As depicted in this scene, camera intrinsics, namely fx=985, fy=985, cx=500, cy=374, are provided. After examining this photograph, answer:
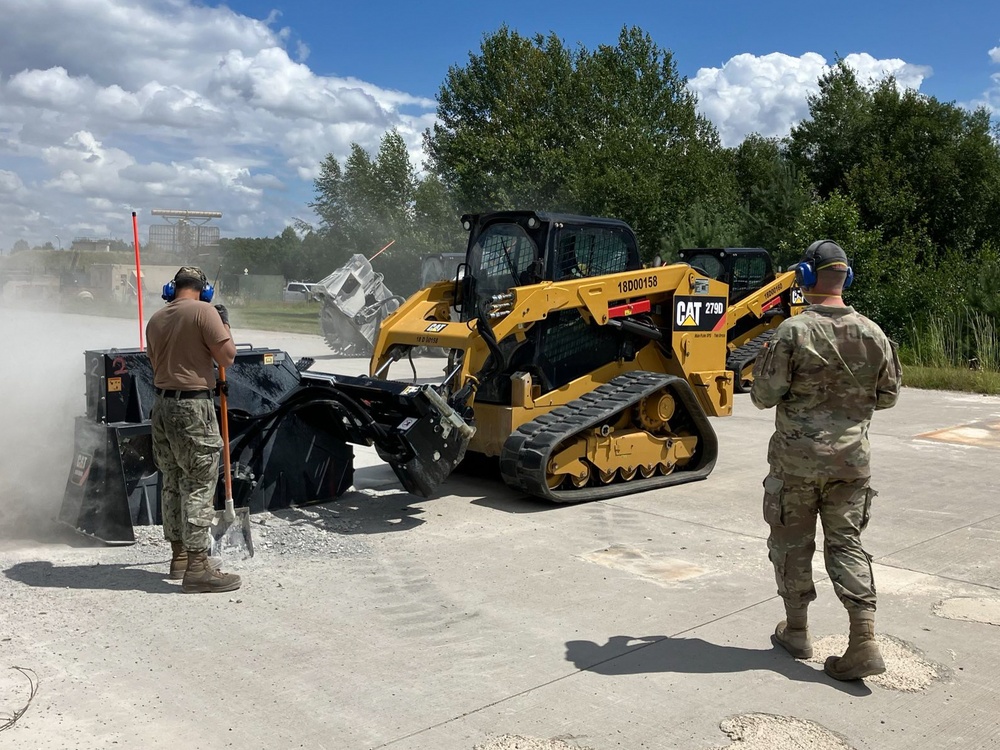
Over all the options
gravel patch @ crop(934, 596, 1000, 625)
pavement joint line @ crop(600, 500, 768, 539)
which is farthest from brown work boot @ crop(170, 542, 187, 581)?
gravel patch @ crop(934, 596, 1000, 625)

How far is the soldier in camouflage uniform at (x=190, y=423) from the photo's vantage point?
18.9 ft

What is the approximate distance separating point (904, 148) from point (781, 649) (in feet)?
98.3

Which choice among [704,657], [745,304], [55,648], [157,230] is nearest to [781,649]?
[704,657]

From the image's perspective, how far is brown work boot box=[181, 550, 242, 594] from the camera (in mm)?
5691

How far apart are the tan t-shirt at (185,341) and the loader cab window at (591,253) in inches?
140

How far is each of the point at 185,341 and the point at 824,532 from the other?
146 inches

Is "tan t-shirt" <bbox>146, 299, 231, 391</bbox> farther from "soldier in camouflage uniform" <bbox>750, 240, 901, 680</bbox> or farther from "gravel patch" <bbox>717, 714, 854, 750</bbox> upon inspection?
"gravel patch" <bbox>717, 714, 854, 750</bbox>

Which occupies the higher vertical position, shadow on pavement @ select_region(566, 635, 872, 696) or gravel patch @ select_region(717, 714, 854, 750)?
shadow on pavement @ select_region(566, 635, 872, 696)

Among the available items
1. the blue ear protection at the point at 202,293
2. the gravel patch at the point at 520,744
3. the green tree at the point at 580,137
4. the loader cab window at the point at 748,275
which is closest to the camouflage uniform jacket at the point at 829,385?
the gravel patch at the point at 520,744

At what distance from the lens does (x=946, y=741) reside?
12.9 ft

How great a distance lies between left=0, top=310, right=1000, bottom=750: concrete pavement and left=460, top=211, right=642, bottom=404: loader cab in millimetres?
1269

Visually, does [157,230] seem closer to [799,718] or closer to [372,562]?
[372,562]

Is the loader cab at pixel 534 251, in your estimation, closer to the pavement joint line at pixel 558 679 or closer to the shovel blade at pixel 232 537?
the shovel blade at pixel 232 537

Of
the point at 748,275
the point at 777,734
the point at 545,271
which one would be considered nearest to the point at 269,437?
the point at 545,271
